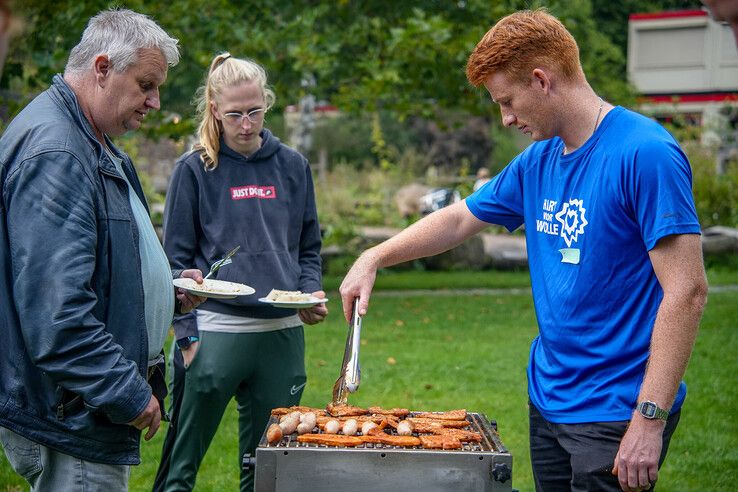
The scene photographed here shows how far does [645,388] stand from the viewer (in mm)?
2699

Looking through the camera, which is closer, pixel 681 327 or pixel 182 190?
pixel 681 327

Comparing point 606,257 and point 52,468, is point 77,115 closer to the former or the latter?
point 52,468

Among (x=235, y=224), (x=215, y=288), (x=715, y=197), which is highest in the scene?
(x=235, y=224)

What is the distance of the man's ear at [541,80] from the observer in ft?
9.46

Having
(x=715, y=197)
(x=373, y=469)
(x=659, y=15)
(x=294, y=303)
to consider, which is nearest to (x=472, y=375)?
(x=294, y=303)

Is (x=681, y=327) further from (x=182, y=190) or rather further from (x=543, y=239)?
(x=182, y=190)

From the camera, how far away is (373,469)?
114 inches

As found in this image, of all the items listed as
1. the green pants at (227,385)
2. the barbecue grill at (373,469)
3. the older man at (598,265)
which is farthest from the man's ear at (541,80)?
the green pants at (227,385)

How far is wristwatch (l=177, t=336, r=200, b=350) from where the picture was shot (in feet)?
14.2

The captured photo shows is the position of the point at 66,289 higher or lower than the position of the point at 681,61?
lower

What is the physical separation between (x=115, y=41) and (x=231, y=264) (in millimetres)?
1644

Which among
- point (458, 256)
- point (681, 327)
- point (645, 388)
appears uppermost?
point (681, 327)

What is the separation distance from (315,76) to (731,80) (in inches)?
1191

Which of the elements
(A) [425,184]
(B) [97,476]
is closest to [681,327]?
(B) [97,476]
